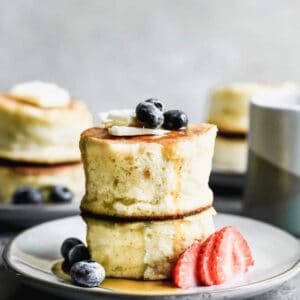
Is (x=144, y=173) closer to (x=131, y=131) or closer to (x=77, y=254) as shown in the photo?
(x=131, y=131)

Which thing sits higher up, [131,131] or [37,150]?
[131,131]

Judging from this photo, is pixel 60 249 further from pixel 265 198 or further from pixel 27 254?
pixel 265 198

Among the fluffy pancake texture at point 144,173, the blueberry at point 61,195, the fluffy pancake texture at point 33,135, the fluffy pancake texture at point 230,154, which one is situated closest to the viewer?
the fluffy pancake texture at point 144,173

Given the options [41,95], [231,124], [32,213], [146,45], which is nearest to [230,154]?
[231,124]

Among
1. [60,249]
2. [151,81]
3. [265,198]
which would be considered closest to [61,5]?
[151,81]

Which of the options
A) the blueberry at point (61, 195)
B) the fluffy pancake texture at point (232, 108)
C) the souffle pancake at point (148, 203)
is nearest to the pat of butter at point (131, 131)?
the souffle pancake at point (148, 203)

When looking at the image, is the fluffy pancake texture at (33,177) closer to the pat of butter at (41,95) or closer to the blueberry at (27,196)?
the blueberry at (27,196)
